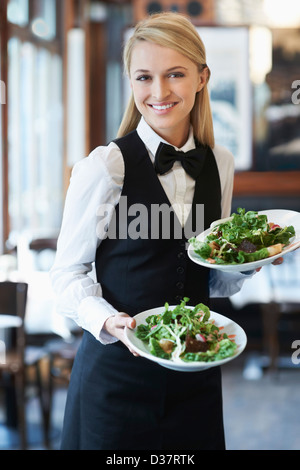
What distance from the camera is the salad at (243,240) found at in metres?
1.40

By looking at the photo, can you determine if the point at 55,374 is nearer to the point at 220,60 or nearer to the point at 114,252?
the point at 114,252

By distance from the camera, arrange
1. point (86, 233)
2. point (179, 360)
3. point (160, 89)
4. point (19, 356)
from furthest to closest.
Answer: point (19, 356) < point (86, 233) < point (160, 89) < point (179, 360)

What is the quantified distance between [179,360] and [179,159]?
0.50 m

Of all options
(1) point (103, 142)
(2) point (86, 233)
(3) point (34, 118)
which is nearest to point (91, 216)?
(2) point (86, 233)

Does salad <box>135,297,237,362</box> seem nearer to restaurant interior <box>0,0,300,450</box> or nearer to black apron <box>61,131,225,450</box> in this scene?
black apron <box>61,131,225,450</box>

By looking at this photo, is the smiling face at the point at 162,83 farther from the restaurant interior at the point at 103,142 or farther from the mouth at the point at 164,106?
the restaurant interior at the point at 103,142

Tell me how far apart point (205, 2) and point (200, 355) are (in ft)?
15.9

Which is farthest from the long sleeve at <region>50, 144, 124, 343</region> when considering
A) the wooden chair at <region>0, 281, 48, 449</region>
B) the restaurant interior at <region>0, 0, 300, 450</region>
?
the restaurant interior at <region>0, 0, 300, 450</region>

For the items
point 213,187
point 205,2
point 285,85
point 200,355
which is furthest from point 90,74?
point 200,355

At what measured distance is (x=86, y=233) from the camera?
1465 mm

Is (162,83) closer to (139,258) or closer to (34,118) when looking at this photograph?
(139,258)

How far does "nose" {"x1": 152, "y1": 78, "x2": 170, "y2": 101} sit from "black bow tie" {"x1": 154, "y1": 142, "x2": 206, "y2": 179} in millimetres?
157

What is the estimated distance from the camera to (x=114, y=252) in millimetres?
1504

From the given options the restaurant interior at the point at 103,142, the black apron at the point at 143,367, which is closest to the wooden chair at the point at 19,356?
the restaurant interior at the point at 103,142
